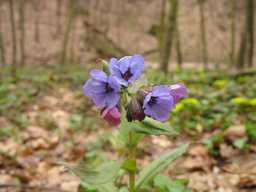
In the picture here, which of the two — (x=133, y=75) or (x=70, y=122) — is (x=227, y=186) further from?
(x=70, y=122)

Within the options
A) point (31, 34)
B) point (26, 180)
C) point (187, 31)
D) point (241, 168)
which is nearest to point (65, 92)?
point (26, 180)

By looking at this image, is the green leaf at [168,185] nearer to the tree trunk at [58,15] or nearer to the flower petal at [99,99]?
the flower petal at [99,99]

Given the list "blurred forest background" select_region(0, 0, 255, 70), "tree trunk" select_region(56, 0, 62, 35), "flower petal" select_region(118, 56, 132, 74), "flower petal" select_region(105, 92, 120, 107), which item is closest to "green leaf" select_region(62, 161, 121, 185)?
"flower petal" select_region(105, 92, 120, 107)

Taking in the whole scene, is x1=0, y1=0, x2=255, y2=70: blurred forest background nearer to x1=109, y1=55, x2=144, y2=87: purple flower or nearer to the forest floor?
the forest floor

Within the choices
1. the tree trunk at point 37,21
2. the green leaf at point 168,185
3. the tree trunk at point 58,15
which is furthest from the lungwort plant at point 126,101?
the tree trunk at point 58,15

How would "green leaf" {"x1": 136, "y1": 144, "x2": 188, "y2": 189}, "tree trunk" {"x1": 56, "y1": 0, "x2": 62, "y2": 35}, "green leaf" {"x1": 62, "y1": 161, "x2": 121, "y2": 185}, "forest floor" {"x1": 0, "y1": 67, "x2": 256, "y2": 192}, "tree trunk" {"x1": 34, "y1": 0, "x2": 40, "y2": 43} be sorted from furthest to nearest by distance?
"tree trunk" {"x1": 56, "y1": 0, "x2": 62, "y2": 35} → "tree trunk" {"x1": 34, "y1": 0, "x2": 40, "y2": 43} → "forest floor" {"x1": 0, "y1": 67, "x2": 256, "y2": 192} → "green leaf" {"x1": 136, "y1": 144, "x2": 188, "y2": 189} → "green leaf" {"x1": 62, "y1": 161, "x2": 121, "y2": 185}

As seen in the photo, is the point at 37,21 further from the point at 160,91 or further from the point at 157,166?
the point at 160,91
